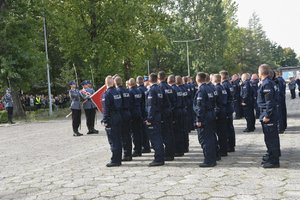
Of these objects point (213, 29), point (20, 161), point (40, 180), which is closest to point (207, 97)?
point (40, 180)

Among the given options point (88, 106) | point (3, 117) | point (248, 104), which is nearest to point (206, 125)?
point (248, 104)

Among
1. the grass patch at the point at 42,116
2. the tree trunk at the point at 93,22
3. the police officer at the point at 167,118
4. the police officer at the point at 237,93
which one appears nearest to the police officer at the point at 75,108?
the police officer at the point at 237,93

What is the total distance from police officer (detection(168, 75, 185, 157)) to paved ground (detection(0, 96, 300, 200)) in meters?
0.30

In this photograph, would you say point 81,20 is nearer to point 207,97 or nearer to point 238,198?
point 207,97

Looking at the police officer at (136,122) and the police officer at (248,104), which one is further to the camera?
Result: the police officer at (248,104)

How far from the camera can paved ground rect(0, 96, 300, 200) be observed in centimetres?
652

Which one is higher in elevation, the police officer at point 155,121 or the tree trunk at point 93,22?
the tree trunk at point 93,22

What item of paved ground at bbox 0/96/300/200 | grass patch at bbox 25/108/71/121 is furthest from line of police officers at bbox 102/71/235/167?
grass patch at bbox 25/108/71/121

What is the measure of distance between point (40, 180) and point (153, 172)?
85.9 inches

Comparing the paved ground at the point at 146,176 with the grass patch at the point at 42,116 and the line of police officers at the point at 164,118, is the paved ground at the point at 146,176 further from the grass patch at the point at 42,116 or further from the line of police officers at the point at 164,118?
the grass patch at the point at 42,116

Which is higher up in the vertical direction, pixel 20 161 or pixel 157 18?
pixel 157 18

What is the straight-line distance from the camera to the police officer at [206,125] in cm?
848

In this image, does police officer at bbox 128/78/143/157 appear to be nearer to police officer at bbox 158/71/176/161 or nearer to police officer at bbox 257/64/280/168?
police officer at bbox 158/71/176/161

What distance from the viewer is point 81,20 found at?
3303 cm
